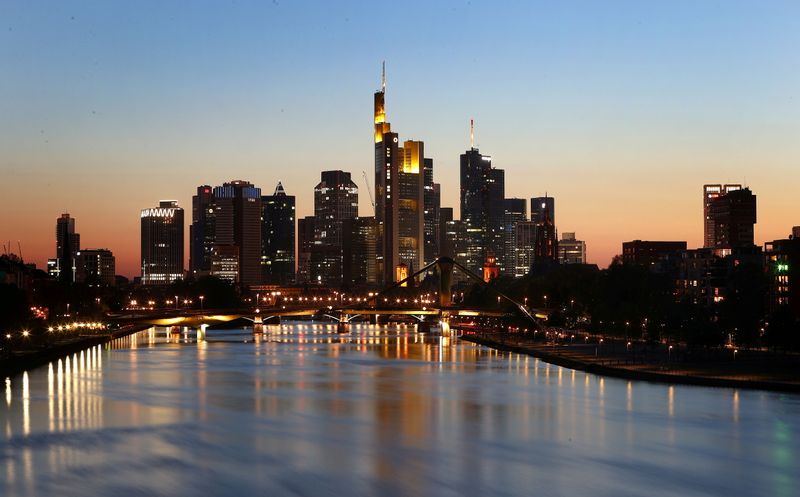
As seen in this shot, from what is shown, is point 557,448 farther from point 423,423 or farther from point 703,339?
point 703,339

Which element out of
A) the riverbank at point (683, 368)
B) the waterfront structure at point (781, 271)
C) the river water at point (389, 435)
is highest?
the waterfront structure at point (781, 271)

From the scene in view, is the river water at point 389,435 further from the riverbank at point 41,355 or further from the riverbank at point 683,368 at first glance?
the riverbank at point 41,355

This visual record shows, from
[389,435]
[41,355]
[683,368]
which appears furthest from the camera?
[41,355]

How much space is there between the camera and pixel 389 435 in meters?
59.2

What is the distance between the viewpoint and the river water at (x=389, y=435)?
46.3 meters

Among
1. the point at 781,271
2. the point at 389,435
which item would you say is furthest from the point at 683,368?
the point at 781,271

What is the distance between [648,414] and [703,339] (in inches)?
1355

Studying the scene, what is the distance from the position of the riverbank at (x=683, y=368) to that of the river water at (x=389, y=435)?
5.02 feet

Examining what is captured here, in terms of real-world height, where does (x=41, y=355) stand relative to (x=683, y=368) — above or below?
below

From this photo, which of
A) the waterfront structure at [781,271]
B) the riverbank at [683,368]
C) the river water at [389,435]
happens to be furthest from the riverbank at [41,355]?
the waterfront structure at [781,271]

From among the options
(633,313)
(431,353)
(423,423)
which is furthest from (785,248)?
(423,423)

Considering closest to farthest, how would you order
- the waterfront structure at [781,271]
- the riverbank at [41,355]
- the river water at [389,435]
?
the river water at [389,435] < the riverbank at [41,355] < the waterfront structure at [781,271]

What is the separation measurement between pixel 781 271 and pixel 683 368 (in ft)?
196

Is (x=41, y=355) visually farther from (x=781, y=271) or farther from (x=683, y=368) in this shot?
(x=781, y=271)
